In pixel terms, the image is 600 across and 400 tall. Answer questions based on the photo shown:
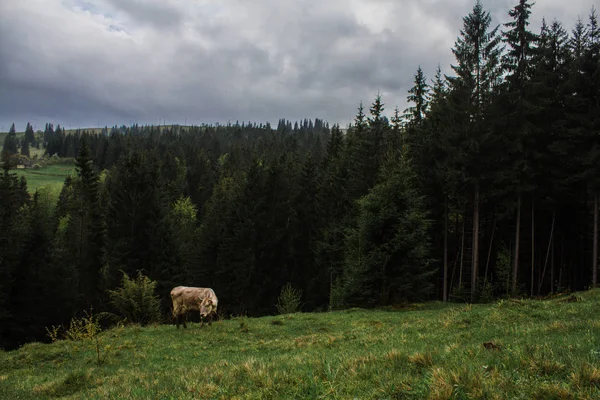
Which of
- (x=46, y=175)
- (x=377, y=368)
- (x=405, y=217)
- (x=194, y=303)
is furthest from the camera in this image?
(x=46, y=175)

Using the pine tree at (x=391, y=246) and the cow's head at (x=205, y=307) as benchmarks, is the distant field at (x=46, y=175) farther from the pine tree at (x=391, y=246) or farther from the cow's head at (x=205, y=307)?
the pine tree at (x=391, y=246)

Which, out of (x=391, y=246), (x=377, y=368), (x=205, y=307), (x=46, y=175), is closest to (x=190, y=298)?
(x=205, y=307)

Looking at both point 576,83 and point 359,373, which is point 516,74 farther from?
point 359,373

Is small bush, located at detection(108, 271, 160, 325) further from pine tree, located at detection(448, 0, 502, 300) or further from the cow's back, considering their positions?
pine tree, located at detection(448, 0, 502, 300)

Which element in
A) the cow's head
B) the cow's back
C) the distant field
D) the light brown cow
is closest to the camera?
the cow's head

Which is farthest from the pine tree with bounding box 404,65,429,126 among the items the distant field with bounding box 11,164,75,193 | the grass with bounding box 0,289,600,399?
the distant field with bounding box 11,164,75,193

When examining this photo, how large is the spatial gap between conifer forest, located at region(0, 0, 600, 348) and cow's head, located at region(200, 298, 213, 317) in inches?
484

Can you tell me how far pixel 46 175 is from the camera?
160m

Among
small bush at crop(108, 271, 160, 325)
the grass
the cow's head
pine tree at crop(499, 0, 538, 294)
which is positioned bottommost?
small bush at crop(108, 271, 160, 325)

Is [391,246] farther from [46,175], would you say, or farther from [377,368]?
[46,175]

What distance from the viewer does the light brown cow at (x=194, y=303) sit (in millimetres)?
21219

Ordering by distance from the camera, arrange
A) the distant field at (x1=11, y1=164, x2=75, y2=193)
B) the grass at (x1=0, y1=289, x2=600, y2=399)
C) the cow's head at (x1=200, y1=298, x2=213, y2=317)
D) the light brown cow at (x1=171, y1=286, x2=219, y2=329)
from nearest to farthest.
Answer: the grass at (x1=0, y1=289, x2=600, y2=399)
the cow's head at (x1=200, y1=298, x2=213, y2=317)
the light brown cow at (x1=171, y1=286, x2=219, y2=329)
the distant field at (x1=11, y1=164, x2=75, y2=193)

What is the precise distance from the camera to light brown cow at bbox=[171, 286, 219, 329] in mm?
21219

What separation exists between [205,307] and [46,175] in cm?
17652
